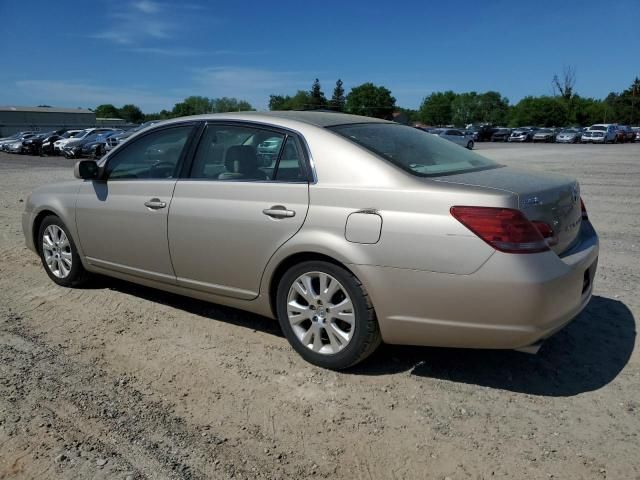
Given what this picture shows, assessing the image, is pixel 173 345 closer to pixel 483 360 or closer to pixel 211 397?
pixel 211 397

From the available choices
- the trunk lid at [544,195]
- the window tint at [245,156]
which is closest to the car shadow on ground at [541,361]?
the trunk lid at [544,195]

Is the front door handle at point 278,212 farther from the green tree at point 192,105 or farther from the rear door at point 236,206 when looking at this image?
the green tree at point 192,105

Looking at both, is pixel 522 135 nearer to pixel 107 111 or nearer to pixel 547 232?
pixel 547 232

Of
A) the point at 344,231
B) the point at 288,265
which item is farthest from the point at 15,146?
the point at 344,231

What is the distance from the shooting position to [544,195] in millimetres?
3189

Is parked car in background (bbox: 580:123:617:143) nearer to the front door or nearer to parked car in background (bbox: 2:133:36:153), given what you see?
parked car in background (bbox: 2:133:36:153)

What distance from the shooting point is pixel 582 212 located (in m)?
3.97

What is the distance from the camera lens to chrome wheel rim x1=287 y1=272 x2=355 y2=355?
342 centimetres

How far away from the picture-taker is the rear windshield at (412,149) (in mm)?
3510

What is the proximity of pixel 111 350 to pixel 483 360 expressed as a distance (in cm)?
256

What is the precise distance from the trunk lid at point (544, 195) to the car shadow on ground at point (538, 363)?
817 mm

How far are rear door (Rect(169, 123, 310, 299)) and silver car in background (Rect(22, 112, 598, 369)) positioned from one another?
1 centimetres

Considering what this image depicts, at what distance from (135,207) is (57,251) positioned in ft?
4.52

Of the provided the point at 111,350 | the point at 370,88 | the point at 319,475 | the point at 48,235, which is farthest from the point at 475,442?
the point at 370,88
